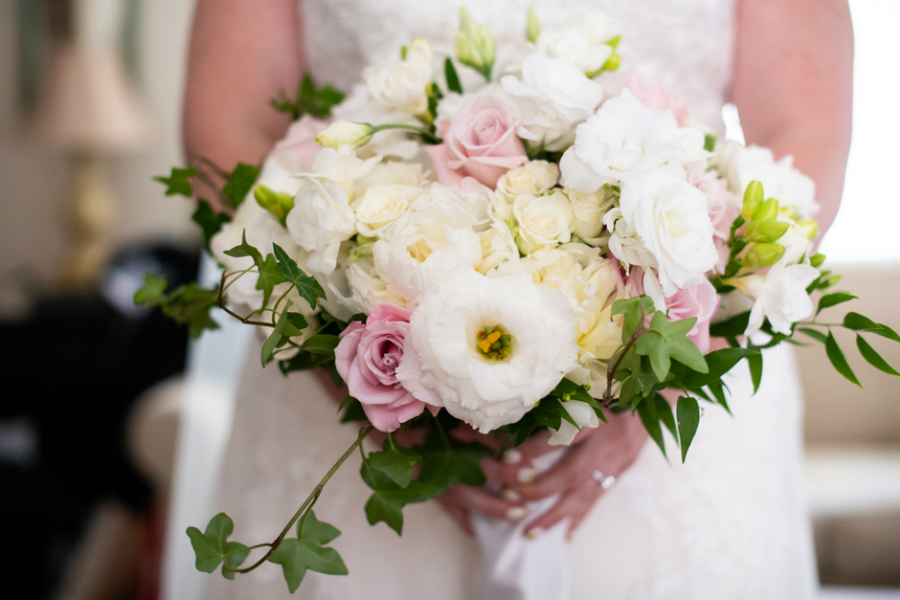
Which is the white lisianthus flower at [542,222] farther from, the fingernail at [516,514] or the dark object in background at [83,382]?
the dark object in background at [83,382]

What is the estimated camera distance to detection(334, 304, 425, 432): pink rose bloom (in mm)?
522

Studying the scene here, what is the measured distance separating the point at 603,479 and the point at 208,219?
515mm

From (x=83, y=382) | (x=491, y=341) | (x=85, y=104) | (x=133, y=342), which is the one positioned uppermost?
(x=491, y=341)

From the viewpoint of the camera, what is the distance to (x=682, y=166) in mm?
599

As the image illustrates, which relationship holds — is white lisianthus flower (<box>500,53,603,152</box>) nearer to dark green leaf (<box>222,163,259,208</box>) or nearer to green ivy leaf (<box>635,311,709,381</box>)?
green ivy leaf (<box>635,311,709,381</box>)

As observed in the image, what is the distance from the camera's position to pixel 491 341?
490mm

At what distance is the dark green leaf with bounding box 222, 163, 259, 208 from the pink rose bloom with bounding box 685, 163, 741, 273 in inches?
16.9

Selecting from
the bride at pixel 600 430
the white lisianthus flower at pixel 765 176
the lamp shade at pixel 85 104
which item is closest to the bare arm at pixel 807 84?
the bride at pixel 600 430

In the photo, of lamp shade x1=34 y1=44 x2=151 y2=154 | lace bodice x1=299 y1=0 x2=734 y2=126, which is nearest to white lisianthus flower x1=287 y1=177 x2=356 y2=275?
lace bodice x1=299 y1=0 x2=734 y2=126

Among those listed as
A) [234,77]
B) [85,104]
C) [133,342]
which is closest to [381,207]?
[234,77]

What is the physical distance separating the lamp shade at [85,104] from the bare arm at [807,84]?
3.24 m

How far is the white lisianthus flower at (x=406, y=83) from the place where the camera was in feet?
2.18

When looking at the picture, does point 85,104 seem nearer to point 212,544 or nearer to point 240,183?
point 240,183

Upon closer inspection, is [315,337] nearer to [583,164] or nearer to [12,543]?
[583,164]
